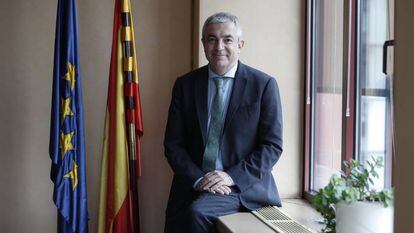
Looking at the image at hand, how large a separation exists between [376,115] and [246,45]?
115cm

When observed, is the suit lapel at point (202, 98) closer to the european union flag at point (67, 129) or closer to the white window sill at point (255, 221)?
the white window sill at point (255, 221)

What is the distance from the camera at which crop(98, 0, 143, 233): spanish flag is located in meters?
3.49

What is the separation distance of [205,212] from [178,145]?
0.44 meters

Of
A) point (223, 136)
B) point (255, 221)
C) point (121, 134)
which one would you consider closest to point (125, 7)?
point (121, 134)

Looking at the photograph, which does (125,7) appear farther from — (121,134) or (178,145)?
(178,145)

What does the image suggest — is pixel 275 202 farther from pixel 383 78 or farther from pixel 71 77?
pixel 71 77

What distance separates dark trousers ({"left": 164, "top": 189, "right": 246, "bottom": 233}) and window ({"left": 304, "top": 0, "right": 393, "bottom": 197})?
697 mm

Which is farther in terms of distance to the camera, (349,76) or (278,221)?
(349,76)

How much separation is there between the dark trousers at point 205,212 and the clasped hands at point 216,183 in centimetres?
4

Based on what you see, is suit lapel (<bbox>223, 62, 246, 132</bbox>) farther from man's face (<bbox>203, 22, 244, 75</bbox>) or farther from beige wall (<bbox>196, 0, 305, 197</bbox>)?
beige wall (<bbox>196, 0, 305, 197</bbox>)

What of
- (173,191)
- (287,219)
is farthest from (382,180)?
(173,191)

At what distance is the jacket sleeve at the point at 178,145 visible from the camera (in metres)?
2.90

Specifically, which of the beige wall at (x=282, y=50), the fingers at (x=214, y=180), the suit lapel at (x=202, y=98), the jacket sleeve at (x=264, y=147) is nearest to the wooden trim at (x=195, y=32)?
the beige wall at (x=282, y=50)

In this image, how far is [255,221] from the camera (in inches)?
109
